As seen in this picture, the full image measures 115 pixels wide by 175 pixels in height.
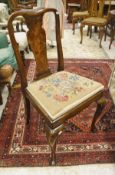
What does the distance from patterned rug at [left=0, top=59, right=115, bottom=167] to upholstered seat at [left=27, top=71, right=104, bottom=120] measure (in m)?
0.48

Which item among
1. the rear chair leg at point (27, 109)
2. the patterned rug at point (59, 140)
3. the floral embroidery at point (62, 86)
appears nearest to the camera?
the floral embroidery at point (62, 86)

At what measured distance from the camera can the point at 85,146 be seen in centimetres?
177

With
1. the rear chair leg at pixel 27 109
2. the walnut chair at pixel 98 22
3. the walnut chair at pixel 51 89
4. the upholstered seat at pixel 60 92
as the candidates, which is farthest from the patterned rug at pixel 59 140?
the walnut chair at pixel 98 22

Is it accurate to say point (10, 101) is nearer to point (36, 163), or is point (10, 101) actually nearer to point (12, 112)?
point (12, 112)

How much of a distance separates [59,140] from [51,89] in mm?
540

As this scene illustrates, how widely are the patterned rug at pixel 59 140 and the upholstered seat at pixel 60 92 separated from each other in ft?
1.58

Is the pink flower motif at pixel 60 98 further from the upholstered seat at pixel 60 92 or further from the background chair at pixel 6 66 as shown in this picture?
the background chair at pixel 6 66

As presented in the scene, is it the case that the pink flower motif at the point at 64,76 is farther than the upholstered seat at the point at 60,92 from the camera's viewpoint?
Yes

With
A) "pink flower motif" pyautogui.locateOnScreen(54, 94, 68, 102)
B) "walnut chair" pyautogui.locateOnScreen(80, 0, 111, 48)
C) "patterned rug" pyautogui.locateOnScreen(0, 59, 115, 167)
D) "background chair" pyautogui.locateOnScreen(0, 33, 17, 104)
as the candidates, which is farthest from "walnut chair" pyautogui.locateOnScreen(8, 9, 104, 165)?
"walnut chair" pyautogui.locateOnScreen(80, 0, 111, 48)

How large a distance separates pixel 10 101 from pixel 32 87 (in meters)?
0.83

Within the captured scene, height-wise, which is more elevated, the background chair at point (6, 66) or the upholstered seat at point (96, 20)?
the upholstered seat at point (96, 20)

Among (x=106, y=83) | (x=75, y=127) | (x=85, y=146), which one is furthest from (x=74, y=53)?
(x=85, y=146)

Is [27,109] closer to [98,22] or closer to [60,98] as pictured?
[60,98]

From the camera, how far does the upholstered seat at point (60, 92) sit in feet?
4.69
